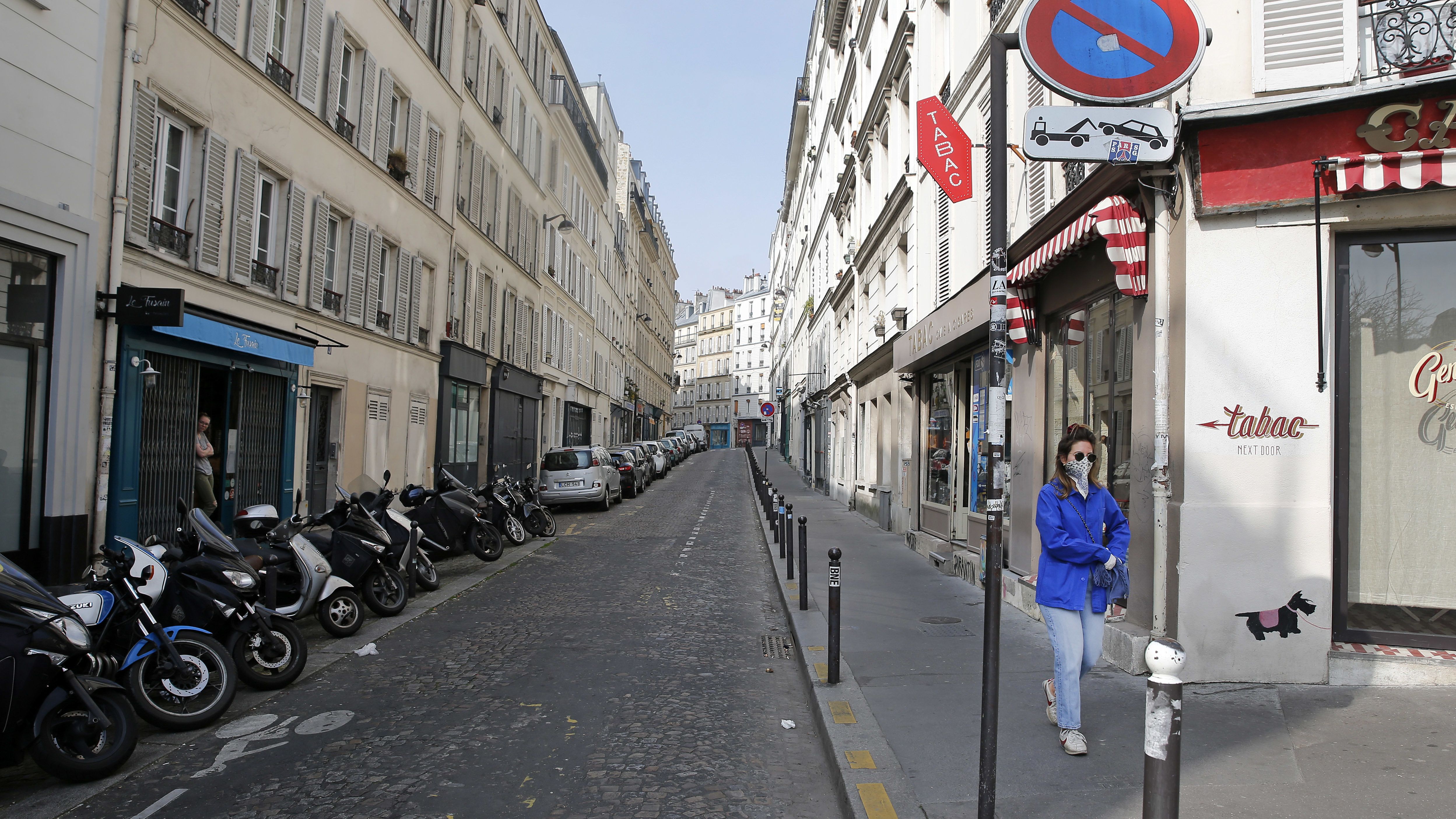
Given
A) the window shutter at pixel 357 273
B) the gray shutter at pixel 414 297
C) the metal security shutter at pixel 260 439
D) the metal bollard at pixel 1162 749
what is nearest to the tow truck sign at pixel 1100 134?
the metal bollard at pixel 1162 749

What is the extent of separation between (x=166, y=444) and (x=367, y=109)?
761 centimetres

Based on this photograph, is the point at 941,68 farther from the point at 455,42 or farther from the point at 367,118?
the point at 455,42

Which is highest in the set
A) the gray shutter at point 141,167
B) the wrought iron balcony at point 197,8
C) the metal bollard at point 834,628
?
the wrought iron balcony at point 197,8

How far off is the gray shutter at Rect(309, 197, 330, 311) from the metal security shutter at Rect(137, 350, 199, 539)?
10.8ft

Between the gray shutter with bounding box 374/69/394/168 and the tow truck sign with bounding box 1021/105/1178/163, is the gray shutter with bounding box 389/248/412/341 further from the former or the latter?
the tow truck sign with bounding box 1021/105/1178/163

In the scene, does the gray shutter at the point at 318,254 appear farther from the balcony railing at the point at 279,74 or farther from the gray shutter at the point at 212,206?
the gray shutter at the point at 212,206

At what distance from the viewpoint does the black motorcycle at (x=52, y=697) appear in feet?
14.2

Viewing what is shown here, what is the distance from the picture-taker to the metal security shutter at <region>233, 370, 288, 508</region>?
482 inches

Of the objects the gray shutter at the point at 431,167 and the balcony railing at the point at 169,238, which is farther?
the gray shutter at the point at 431,167

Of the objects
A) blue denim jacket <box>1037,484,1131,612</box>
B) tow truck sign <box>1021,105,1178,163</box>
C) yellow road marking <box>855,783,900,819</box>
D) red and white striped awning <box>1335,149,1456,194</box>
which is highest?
red and white striped awning <box>1335,149,1456,194</box>

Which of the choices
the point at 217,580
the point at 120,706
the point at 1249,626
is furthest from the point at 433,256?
the point at 1249,626

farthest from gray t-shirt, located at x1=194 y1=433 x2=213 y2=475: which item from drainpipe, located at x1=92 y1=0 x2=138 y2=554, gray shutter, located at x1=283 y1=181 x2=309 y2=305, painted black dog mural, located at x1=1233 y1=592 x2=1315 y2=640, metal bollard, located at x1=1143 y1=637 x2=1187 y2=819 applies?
metal bollard, located at x1=1143 y1=637 x2=1187 y2=819

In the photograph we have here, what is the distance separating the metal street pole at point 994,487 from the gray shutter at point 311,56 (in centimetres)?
1253

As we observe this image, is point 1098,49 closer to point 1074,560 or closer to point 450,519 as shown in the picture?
point 1074,560
